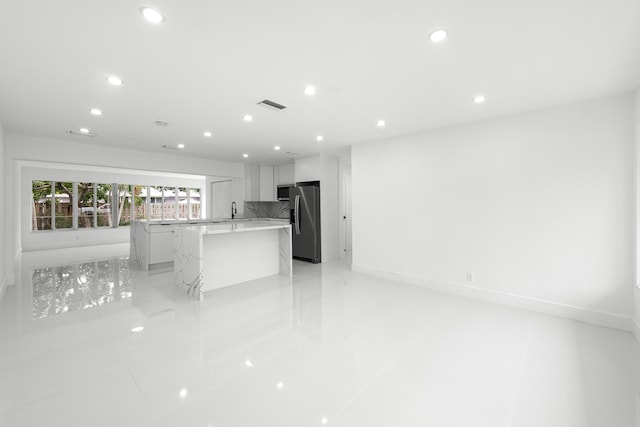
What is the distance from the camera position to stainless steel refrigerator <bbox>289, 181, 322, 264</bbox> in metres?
6.48

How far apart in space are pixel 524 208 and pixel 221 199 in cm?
777

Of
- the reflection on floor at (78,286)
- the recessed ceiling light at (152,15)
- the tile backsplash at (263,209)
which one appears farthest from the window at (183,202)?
the recessed ceiling light at (152,15)

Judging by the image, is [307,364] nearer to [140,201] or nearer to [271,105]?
[271,105]

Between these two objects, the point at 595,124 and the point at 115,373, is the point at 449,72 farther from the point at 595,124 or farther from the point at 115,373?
the point at 115,373

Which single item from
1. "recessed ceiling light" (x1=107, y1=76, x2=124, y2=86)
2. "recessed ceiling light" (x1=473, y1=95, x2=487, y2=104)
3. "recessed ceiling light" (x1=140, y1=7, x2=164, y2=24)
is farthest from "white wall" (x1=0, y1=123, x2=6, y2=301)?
"recessed ceiling light" (x1=473, y1=95, x2=487, y2=104)

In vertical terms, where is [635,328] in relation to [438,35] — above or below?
below

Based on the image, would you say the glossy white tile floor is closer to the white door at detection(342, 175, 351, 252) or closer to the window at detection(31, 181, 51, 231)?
the white door at detection(342, 175, 351, 252)

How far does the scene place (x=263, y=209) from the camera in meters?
8.46

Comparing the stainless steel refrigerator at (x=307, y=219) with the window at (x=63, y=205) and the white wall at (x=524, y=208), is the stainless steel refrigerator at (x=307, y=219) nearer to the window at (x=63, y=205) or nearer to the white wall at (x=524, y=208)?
the white wall at (x=524, y=208)

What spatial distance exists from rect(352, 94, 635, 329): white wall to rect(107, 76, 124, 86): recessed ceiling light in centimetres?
390

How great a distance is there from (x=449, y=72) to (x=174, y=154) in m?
6.08

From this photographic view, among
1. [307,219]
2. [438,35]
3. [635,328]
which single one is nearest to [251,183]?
[307,219]

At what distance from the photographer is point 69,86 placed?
2.85 m

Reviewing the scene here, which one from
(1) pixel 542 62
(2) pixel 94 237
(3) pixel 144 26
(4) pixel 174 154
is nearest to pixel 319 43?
(3) pixel 144 26
